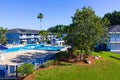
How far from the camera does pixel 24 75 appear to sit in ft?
80.7

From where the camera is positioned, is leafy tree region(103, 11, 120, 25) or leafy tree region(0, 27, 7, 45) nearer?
leafy tree region(0, 27, 7, 45)

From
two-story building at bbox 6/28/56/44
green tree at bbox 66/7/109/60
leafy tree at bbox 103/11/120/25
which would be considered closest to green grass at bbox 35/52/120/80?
green tree at bbox 66/7/109/60

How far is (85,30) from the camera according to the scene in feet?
99.9

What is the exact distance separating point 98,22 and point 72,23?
3.72 meters

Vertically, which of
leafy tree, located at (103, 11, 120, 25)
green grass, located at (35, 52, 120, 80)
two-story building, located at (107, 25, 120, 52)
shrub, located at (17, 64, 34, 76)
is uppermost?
leafy tree, located at (103, 11, 120, 25)

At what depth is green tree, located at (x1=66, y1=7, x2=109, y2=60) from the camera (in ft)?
98.1

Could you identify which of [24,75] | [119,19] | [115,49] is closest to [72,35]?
[24,75]

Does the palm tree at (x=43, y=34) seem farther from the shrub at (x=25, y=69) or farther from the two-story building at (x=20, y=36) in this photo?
the shrub at (x=25, y=69)

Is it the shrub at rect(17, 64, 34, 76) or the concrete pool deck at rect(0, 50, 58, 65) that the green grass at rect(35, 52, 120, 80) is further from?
the concrete pool deck at rect(0, 50, 58, 65)

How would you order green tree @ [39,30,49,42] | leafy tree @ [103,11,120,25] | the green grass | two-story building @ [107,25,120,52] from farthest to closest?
green tree @ [39,30,49,42] → leafy tree @ [103,11,120,25] → two-story building @ [107,25,120,52] → the green grass

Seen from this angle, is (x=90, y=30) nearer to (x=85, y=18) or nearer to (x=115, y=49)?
(x=85, y=18)

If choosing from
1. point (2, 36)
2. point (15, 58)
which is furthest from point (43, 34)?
point (15, 58)

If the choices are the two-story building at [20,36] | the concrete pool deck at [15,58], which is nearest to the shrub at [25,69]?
the concrete pool deck at [15,58]

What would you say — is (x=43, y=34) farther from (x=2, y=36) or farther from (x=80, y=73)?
(x=80, y=73)
